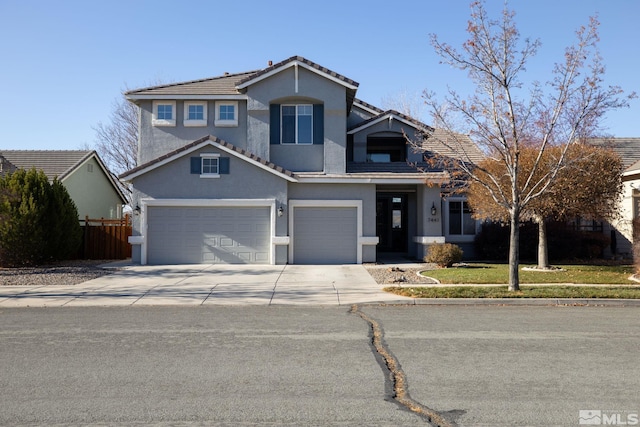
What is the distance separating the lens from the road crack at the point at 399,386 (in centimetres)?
487

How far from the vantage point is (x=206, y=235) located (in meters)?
19.7

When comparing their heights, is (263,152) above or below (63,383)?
above

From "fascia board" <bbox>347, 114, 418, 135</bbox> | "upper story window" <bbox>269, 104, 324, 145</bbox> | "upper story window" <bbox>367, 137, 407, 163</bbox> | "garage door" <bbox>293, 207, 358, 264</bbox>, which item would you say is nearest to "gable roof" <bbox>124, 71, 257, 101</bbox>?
"upper story window" <bbox>269, 104, 324, 145</bbox>

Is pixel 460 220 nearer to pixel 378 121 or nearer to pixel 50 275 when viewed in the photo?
pixel 378 121

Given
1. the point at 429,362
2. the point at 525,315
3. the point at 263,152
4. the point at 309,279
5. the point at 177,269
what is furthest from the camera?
the point at 263,152

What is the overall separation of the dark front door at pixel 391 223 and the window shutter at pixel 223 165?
769 centimetres

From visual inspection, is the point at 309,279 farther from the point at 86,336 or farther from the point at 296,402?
the point at 296,402

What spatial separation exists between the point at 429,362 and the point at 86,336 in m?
5.24

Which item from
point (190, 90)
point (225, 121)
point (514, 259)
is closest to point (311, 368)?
point (514, 259)

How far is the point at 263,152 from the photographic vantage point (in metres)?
20.8

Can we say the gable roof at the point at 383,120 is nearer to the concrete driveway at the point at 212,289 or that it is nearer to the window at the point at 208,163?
the window at the point at 208,163

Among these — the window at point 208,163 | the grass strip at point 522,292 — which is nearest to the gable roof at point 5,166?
the window at point 208,163

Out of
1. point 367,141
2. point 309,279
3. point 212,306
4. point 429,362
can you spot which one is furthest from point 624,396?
point 367,141

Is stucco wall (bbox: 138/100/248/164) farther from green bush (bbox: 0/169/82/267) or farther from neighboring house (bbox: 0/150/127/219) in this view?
neighboring house (bbox: 0/150/127/219)
